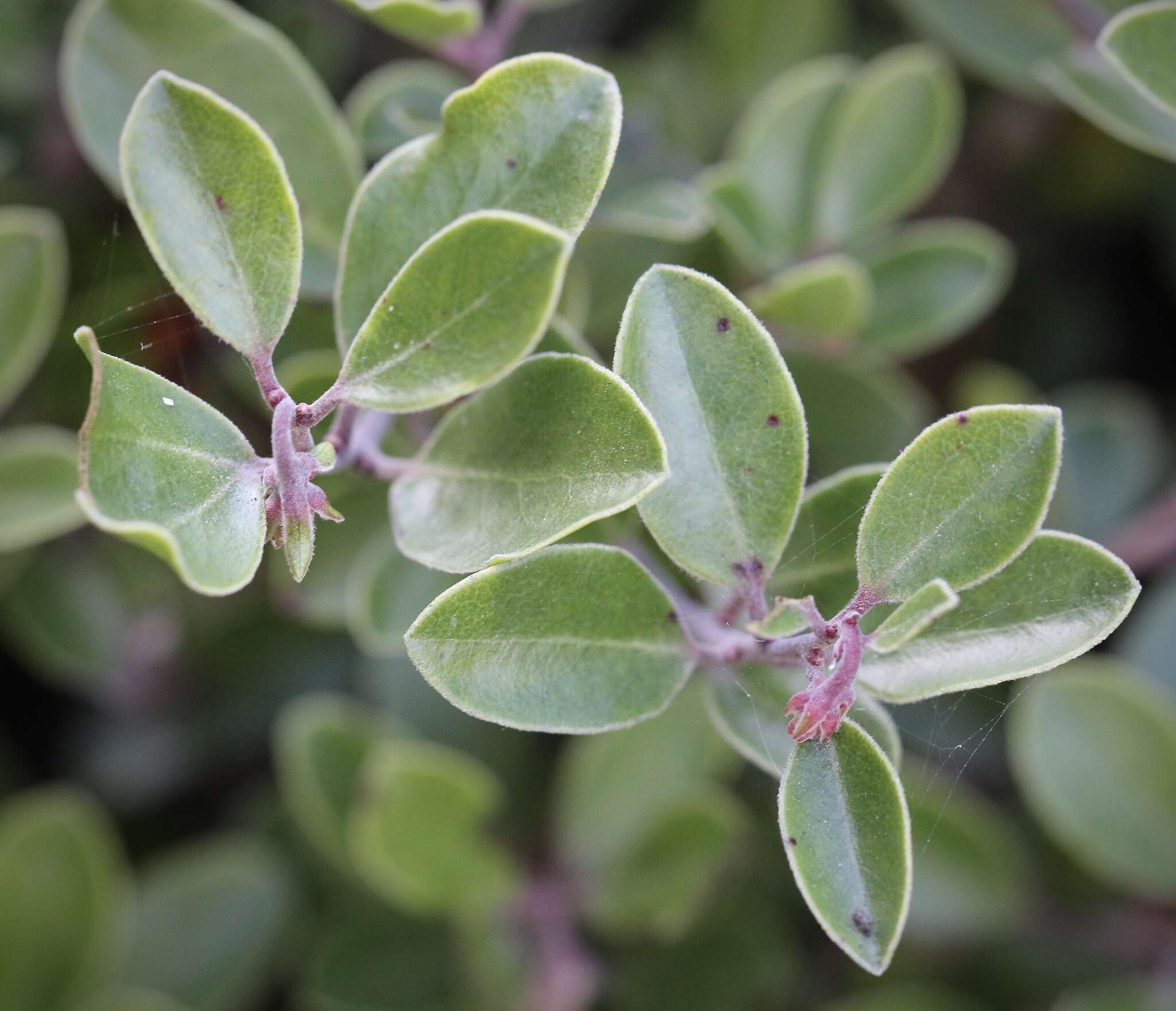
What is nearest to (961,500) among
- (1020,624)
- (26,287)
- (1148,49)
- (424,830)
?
(1020,624)

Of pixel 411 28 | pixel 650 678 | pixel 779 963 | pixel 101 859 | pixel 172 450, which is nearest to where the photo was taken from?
pixel 172 450

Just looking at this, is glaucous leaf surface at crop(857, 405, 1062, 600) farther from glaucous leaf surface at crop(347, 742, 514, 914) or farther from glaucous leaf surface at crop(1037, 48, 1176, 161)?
glaucous leaf surface at crop(347, 742, 514, 914)

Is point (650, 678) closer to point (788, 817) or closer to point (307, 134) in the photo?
point (788, 817)

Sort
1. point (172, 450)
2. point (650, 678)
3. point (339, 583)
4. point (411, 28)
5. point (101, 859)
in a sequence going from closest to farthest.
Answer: point (172, 450) < point (650, 678) < point (411, 28) < point (339, 583) < point (101, 859)

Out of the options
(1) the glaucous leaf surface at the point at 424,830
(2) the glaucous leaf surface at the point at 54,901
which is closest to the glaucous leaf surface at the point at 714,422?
(1) the glaucous leaf surface at the point at 424,830

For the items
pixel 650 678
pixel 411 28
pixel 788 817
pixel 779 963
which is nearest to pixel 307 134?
pixel 411 28

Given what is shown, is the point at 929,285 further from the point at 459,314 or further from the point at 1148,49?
the point at 459,314

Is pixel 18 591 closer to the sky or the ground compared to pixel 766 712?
closer to the ground

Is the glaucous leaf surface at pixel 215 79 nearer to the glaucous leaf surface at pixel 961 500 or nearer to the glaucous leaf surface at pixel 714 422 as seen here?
the glaucous leaf surface at pixel 714 422
